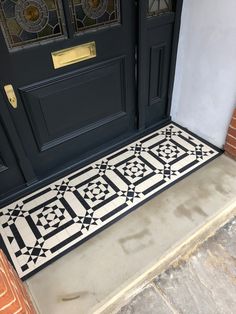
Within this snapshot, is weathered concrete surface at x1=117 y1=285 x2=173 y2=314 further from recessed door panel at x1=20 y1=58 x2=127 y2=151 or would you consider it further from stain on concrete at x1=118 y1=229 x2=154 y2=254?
recessed door panel at x1=20 y1=58 x2=127 y2=151

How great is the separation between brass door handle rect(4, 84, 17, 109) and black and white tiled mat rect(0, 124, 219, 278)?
2.19 ft

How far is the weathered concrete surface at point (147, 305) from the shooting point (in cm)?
127

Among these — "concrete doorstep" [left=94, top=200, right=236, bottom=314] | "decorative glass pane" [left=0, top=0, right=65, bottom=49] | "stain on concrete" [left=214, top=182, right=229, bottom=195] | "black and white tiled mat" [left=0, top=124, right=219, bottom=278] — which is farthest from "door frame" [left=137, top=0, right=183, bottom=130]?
"concrete doorstep" [left=94, top=200, right=236, bottom=314]

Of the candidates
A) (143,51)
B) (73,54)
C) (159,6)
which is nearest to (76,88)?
(73,54)

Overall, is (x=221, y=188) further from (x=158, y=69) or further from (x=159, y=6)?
(x=159, y=6)

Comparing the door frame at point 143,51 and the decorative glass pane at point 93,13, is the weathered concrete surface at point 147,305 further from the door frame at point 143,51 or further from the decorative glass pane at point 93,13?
the decorative glass pane at point 93,13

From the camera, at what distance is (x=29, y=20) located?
132 centimetres

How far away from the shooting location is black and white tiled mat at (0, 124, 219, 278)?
152 centimetres

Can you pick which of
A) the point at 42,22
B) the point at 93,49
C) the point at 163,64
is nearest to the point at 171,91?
the point at 163,64

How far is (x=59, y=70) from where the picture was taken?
154 cm

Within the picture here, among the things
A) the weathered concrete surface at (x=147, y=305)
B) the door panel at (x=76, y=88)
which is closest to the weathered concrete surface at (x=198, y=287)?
the weathered concrete surface at (x=147, y=305)

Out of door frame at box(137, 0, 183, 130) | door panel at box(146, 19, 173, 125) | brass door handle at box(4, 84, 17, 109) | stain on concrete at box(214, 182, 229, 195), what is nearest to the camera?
brass door handle at box(4, 84, 17, 109)

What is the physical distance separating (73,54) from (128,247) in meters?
1.21

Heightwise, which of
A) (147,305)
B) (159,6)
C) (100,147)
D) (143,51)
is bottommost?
(147,305)
